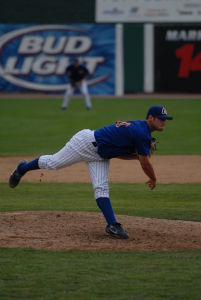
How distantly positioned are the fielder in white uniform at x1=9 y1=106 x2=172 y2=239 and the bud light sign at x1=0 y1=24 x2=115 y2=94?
22.8 meters

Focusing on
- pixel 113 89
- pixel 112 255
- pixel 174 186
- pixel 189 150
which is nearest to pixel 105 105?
pixel 113 89

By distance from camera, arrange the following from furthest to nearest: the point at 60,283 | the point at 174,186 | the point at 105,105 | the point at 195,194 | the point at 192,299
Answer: the point at 105,105 < the point at 174,186 < the point at 195,194 < the point at 60,283 < the point at 192,299

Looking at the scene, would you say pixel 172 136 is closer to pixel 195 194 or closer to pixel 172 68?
pixel 195 194

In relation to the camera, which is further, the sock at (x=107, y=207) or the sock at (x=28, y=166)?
the sock at (x=28, y=166)

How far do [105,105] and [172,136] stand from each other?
285 inches

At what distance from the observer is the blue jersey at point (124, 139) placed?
27.9ft

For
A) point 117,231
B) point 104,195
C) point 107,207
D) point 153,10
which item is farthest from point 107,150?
point 153,10

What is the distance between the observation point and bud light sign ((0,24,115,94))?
104ft

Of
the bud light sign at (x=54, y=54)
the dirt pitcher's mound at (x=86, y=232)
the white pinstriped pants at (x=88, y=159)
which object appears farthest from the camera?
the bud light sign at (x=54, y=54)

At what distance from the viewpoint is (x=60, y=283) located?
701cm

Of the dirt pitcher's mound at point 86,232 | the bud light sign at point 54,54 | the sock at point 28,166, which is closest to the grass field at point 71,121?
the bud light sign at point 54,54

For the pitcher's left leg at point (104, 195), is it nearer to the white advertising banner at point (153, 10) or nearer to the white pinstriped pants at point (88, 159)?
the white pinstriped pants at point (88, 159)

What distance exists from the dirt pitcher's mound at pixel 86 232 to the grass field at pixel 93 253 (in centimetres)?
35

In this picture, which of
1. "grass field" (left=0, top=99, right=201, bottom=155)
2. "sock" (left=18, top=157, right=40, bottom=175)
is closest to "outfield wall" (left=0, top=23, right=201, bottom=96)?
"grass field" (left=0, top=99, right=201, bottom=155)
